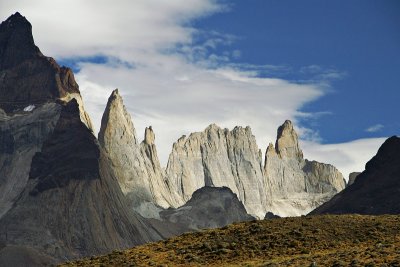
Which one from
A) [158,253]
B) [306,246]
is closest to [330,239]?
[306,246]

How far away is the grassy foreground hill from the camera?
58.2m

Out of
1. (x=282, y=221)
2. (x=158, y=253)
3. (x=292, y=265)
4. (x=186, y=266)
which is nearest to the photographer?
(x=292, y=265)

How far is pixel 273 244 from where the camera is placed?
61250mm

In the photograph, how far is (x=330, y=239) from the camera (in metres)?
61.3

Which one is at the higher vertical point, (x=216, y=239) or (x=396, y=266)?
(x=216, y=239)

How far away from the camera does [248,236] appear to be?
207ft

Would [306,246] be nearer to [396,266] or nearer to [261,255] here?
[261,255]

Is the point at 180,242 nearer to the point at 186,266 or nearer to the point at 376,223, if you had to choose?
the point at 186,266

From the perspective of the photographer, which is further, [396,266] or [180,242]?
[180,242]

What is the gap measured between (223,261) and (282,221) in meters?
8.68

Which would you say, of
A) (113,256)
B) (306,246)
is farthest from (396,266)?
(113,256)

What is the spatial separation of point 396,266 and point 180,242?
18.6 meters

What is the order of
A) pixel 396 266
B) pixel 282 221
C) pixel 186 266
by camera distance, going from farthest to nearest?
pixel 282 221, pixel 186 266, pixel 396 266

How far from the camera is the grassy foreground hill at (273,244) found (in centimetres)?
5824
